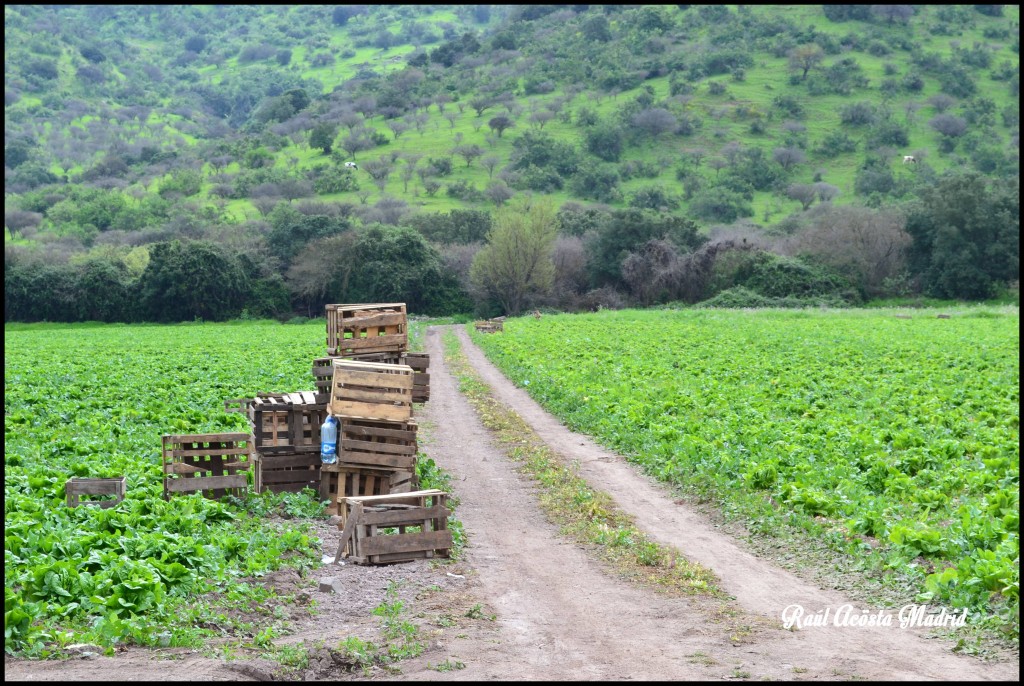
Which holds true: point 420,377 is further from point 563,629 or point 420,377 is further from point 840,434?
point 563,629

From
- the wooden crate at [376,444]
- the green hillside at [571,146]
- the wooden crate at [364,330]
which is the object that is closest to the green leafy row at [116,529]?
the wooden crate at [376,444]

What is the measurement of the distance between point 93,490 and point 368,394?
11.7ft

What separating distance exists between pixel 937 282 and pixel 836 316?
21368 millimetres

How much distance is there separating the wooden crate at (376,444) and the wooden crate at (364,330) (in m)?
2.13

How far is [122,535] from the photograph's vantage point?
34.0ft

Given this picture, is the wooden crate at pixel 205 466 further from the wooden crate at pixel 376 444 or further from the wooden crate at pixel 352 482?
the wooden crate at pixel 376 444

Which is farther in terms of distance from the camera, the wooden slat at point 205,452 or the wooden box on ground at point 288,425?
the wooden box on ground at point 288,425

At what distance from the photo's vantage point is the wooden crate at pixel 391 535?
10.5 metres

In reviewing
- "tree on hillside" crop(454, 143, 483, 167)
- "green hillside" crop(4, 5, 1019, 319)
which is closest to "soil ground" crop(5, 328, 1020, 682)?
"green hillside" crop(4, 5, 1019, 319)

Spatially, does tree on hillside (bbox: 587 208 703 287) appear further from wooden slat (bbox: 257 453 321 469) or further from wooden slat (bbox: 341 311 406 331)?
wooden slat (bbox: 257 453 321 469)

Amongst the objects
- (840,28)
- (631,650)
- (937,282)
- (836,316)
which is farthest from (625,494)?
(840,28)

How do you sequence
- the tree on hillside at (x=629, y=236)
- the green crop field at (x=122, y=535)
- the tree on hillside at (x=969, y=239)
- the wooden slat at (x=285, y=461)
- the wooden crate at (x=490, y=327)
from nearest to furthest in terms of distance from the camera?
1. the green crop field at (x=122, y=535)
2. the wooden slat at (x=285, y=461)
3. the wooden crate at (x=490, y=327)
4. the tree on hillside at (x=969, y=239)
5. the tree on hillside at (x=629, y=236)

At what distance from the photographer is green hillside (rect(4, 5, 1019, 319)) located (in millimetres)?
88062

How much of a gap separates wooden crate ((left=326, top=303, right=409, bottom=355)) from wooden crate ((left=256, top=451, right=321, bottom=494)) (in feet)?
6.18
